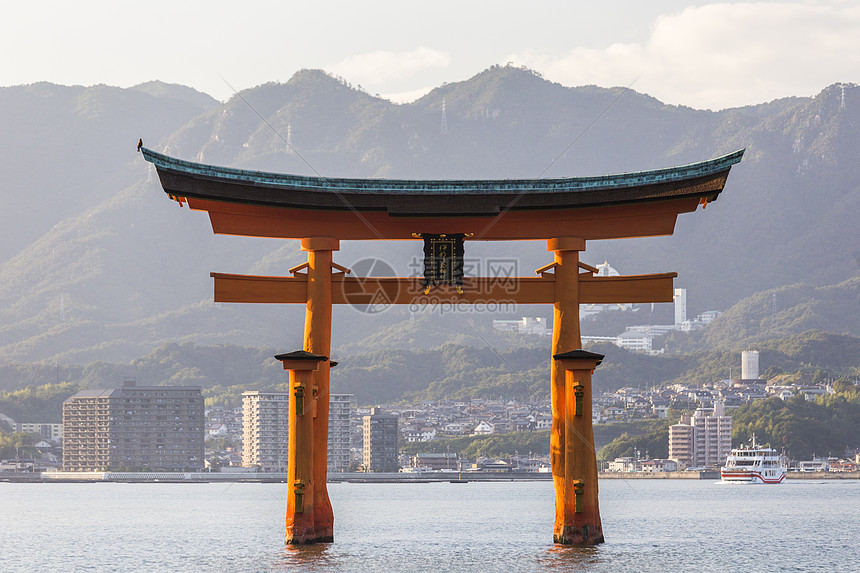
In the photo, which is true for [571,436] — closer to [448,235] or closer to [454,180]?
[448,235]

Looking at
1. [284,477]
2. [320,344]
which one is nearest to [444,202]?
[320,344]

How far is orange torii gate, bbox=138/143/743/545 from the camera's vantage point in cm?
2297

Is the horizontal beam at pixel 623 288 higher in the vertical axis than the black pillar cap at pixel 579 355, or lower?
higher

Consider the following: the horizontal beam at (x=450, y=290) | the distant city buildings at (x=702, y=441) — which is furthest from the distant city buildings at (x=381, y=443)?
the horizontal beam at (x=450, y=290)

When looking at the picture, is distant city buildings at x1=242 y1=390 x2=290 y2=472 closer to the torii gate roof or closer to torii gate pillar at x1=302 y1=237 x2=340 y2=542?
torii gate pillar at x1=302 y1=237 x2=340 y2=542

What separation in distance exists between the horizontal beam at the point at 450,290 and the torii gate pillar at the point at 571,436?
519 millimetres

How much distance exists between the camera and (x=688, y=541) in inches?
1350

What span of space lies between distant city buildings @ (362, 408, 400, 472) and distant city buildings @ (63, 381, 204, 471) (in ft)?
73.6

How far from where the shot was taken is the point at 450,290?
966 inches

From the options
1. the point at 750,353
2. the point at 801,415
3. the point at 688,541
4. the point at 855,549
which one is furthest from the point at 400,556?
the point at 750,353

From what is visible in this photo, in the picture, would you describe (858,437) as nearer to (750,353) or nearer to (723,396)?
(723,396)

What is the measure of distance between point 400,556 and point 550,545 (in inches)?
149

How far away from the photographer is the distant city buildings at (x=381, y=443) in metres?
147

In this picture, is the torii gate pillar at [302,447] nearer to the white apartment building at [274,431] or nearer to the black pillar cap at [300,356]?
the black pillar cap at [300,356]
